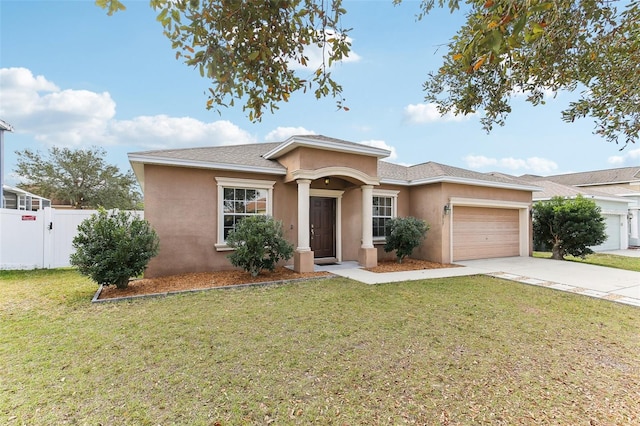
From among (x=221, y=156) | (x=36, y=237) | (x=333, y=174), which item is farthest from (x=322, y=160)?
(x=36, y=237)

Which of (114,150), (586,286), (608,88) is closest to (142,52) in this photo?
(608,88)

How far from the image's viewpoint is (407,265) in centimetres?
1078

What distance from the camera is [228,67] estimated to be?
3.26 m

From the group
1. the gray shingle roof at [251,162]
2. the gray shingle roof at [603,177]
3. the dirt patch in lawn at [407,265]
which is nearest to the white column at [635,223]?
the gray shingle roof at [603,177]

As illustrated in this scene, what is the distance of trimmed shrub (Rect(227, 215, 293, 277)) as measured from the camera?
795cm

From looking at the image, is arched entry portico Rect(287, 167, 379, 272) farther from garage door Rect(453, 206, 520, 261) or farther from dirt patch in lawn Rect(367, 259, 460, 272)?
garage door Rect(453, 206, 520, 261)

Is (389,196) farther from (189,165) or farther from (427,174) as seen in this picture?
(189,165)

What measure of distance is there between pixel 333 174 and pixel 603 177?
35.9 m

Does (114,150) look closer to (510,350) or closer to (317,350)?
(317,350)

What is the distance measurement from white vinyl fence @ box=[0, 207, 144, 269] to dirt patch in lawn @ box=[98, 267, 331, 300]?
327 centimetres

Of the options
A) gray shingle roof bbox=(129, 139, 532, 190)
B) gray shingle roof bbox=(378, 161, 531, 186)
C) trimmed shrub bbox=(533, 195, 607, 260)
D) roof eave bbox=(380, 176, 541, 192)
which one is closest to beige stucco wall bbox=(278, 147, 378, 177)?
gray shingle roof bbox=(129, 139, 532, 190)

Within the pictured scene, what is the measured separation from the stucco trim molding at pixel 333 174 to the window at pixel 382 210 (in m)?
1.80

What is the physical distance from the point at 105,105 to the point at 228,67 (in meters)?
15.7

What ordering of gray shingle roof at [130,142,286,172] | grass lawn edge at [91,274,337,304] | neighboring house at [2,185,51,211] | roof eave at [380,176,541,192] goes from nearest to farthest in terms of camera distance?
1. grass lawn edge at [91,274,337,304]
2. gray shingle roof at [130,142,286,172]
3. roof eave at [380,176,541,192]
4. neighboring house at [2,185,51,211]
